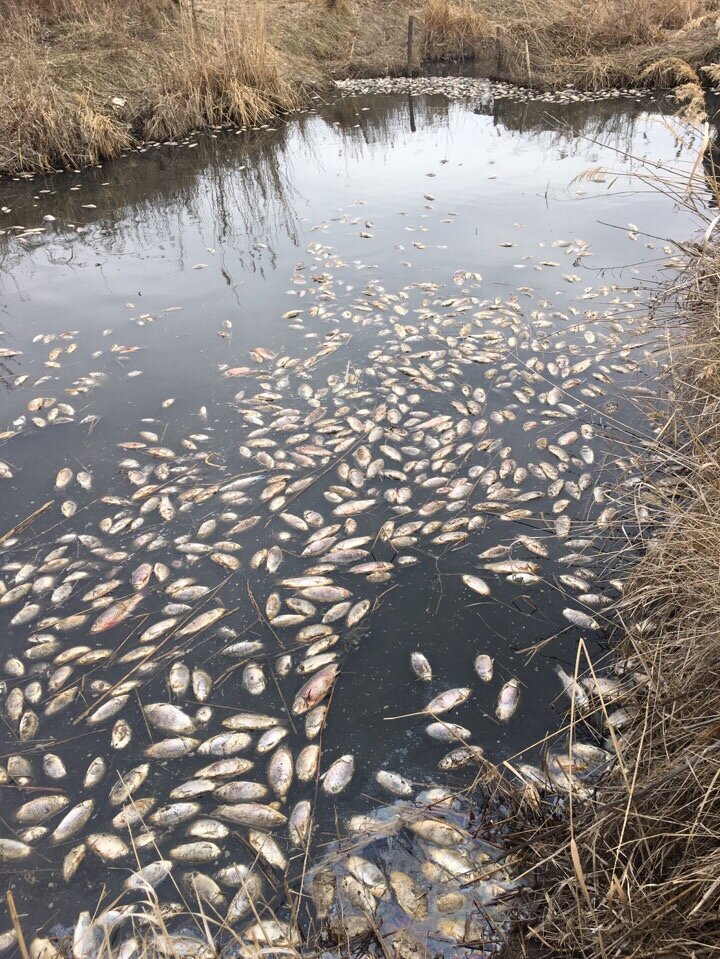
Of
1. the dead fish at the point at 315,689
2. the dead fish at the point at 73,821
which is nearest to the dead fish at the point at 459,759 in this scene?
the dead fish at the point at 315,689

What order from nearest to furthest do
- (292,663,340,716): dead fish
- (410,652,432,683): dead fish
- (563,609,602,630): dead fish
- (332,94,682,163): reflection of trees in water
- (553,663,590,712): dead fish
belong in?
(553,663,590,712): dead fish
(292,663,340,716): dead fish
(410,652,432,683): dead fish
(563,609,602,630): dead fish
(332,94,682,163): reflection of trees in water

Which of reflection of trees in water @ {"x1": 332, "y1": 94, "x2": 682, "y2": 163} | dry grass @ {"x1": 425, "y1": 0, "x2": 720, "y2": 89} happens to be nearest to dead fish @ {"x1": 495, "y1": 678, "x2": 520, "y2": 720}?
reflection of trees in water @ {"x1": 332, "y1": 94, "x2": 682, "y2": 163}

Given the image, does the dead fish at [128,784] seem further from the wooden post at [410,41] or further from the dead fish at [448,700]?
the wooden post at [410,41]

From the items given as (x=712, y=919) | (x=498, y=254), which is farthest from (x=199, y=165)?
(x=712, y=919)

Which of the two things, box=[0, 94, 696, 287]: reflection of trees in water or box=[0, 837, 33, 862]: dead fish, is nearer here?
box=[0, 837, 33, 862]: dead fish

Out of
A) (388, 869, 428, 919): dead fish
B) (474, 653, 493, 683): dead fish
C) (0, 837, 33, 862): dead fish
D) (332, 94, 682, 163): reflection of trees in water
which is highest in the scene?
(332, 94, 682, 163): reflection of trees in water

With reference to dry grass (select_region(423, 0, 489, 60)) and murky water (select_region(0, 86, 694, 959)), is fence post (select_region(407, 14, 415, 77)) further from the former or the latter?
murky water (select_region(0, 86, 694, 959))

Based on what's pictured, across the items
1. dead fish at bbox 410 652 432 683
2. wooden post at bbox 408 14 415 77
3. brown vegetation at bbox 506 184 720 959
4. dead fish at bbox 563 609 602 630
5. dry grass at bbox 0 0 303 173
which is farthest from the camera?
wooden post at bbox 408 14 415 77

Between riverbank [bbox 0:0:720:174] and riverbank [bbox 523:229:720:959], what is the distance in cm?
859

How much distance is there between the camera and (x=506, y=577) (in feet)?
12.6

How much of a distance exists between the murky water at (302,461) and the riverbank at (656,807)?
475 millimetres

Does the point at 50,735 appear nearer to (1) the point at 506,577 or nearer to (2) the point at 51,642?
(2) the point at 51,642

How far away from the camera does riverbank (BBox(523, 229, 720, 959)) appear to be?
1.88m

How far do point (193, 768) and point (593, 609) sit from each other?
7.26ft
